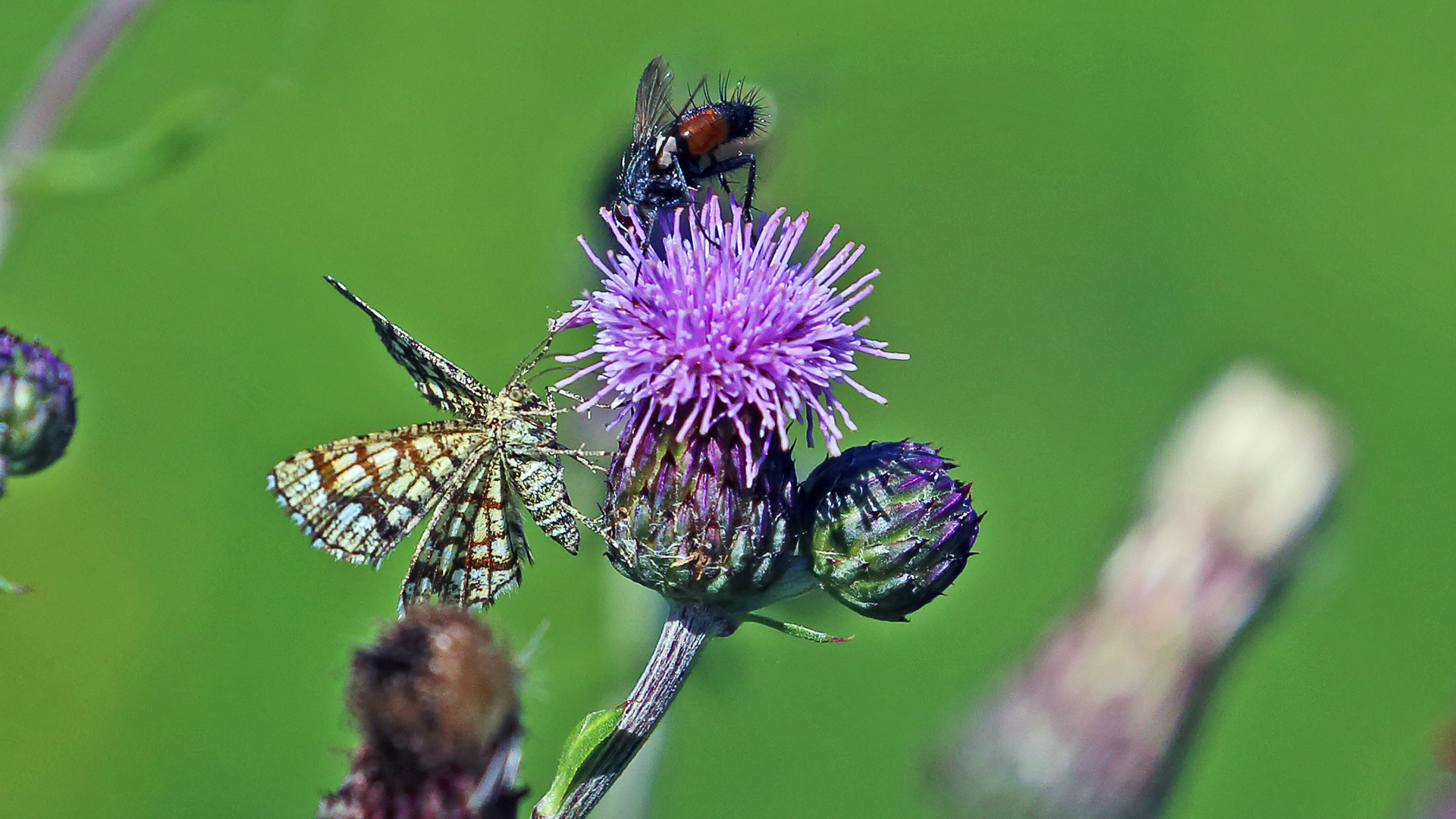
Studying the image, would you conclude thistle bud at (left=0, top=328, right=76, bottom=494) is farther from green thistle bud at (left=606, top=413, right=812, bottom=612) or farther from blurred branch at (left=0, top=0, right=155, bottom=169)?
green thistle bud at (left=606, top=413, right=812, bottom=612)

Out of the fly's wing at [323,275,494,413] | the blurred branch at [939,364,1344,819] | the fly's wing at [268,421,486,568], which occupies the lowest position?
the blurred branch at [939,364,1344,819]

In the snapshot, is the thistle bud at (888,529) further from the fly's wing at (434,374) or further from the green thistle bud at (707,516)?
the fly's wing at (434,374)

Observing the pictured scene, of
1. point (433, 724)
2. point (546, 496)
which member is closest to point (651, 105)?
point (546, 496)

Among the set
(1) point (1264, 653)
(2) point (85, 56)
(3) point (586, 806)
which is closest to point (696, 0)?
(1) point (1264, 653)

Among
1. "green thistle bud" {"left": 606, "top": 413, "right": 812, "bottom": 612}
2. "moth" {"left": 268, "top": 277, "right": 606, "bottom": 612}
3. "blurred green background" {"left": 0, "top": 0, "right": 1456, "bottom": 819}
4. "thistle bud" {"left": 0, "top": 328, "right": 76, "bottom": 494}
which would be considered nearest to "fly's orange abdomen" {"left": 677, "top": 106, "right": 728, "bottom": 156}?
"moth" {"left": 268, "top": 277, "right": 606, "bottom": 612}

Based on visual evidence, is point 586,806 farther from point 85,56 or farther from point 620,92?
point 620,92

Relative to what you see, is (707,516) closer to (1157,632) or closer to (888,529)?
(888,529)
